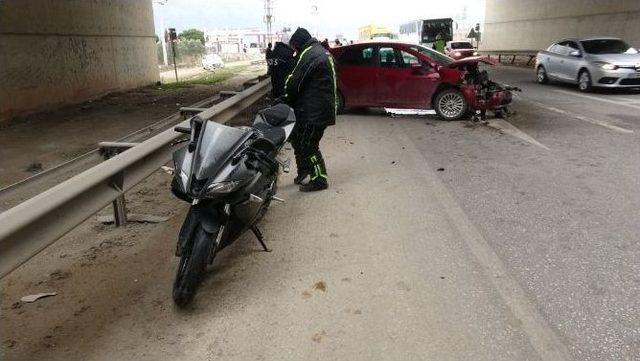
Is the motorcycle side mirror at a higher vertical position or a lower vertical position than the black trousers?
higher

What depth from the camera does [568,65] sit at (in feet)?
54.1

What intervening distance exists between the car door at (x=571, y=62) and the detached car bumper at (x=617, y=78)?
1.09 m

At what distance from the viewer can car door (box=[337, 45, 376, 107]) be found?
1166cm

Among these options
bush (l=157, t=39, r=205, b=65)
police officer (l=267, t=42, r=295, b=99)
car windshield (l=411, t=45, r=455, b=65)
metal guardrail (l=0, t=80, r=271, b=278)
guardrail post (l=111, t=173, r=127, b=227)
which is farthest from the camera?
bush (l=157, t=39, r=205, b=65)

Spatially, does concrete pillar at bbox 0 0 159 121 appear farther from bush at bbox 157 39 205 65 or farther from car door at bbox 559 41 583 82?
bush at bbox 157 39 205 65

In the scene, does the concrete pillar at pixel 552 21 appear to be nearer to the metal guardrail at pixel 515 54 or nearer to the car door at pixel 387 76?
the metal guardrail at pixel 515 54

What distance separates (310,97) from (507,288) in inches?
125

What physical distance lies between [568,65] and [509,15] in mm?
23587

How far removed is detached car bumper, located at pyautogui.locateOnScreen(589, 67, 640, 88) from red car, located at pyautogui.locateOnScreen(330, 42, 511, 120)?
18.4ft

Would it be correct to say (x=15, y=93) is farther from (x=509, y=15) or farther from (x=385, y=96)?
(x=509, y=15)

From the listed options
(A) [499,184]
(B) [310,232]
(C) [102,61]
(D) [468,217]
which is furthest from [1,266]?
(C) [102,61]

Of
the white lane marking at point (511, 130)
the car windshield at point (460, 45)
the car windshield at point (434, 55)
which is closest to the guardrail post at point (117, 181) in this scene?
the white lane marking at point (511, 130)

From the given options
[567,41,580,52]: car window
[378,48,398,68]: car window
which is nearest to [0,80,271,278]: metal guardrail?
[378,48,398,68]: car window

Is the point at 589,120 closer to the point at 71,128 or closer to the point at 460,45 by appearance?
the point at 71,128
